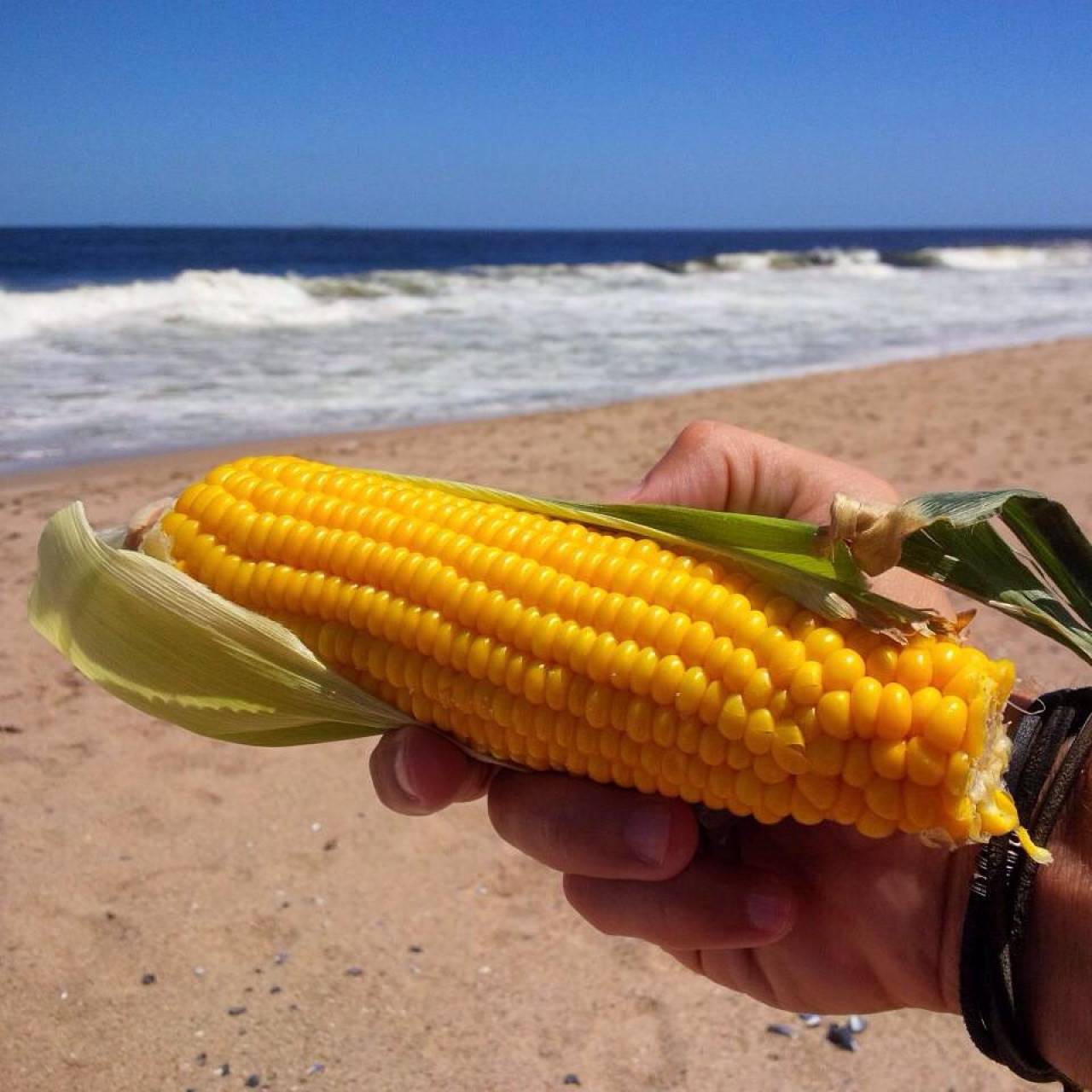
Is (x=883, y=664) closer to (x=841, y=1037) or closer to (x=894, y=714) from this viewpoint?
(x=894, y=714)

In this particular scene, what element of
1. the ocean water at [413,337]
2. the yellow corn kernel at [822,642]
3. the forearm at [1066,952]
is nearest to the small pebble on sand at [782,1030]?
the forearm at [1066,952]

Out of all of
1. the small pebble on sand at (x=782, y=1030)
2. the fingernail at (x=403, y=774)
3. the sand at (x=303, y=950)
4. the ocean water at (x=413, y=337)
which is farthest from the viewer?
the ocean water at (x=413, y=337)

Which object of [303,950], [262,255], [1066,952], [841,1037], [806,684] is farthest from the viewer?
[262,255]

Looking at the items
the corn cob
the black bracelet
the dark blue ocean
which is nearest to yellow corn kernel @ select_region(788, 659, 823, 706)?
the corn cob

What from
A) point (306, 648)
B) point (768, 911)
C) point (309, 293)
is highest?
point (306, 648)

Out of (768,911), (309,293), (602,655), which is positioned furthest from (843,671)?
(309,293)

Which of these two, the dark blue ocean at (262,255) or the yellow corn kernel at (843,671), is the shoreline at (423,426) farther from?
the dark blue ocean at (262,255)

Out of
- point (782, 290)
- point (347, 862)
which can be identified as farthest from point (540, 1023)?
point (782, 290)
